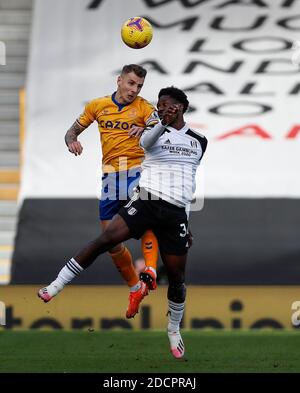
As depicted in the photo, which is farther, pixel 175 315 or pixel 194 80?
pixel 194 80

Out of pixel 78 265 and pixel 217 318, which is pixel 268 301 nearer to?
pixel 217 318

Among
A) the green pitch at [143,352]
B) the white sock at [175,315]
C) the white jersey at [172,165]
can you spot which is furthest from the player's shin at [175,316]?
the white jersey at [172,165]

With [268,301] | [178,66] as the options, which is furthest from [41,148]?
[268,301]

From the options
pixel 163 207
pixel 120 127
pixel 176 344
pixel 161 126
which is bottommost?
pixel 176 344

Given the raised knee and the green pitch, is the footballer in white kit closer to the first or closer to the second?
the raised knee

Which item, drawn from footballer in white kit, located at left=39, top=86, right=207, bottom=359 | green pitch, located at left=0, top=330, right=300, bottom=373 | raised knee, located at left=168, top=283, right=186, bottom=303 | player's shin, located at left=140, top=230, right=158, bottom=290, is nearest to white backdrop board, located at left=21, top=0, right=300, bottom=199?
green pitch, located at left=0, top=330, right=300, bottom=373

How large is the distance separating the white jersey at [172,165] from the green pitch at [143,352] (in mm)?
1535

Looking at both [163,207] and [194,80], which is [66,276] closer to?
[163,207]

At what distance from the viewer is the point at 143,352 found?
1174 centimetres

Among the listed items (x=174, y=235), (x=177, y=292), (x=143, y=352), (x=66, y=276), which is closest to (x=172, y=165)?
(x=174, y=235)

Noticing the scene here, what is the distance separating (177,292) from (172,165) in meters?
1.18

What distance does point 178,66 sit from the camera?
19375 millimetres

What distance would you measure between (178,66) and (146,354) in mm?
8704

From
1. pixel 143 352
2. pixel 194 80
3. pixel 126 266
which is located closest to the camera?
pixel 126 266
